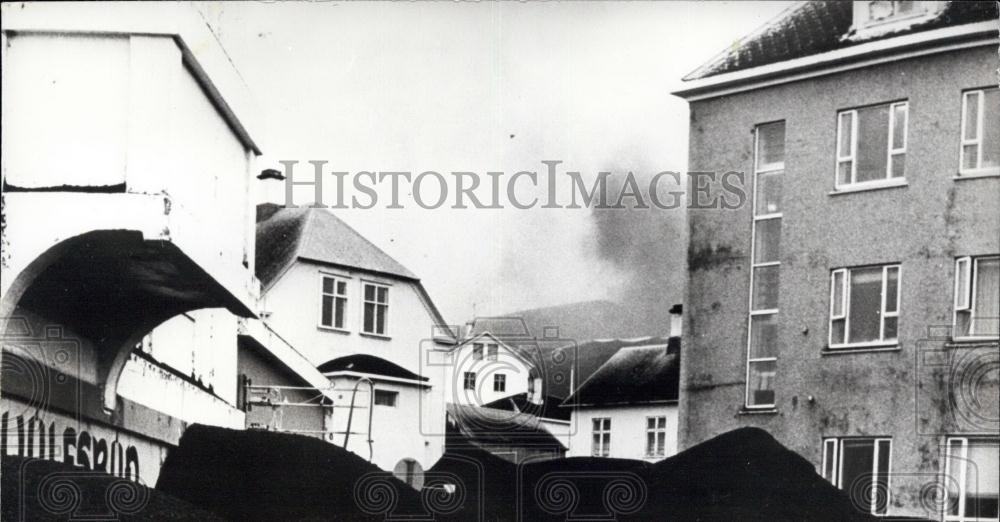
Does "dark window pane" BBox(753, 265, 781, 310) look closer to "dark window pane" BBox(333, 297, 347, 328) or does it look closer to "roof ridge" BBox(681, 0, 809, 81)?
"roof ridge" BBox(681, 0, 809, 81)

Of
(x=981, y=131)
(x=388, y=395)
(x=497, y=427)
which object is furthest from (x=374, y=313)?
(x=981, y=131)

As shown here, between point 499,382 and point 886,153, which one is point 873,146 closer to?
point 886,153

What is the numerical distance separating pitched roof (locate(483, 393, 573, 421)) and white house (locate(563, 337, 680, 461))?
0.05m

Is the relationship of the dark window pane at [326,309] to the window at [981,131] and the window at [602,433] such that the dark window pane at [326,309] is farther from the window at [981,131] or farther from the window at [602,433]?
the window at [981,131]

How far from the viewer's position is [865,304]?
21.0 ft

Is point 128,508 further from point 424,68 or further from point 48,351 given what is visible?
point 424,68

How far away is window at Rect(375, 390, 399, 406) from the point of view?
623 centimetres

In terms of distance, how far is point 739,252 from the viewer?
6.46 m

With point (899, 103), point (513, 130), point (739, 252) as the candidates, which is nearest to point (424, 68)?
point (513, 130)

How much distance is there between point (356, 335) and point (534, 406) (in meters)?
0.79

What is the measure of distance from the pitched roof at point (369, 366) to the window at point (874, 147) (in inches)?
79.5

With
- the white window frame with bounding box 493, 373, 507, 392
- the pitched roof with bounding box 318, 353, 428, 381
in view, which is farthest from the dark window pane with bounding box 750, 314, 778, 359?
the pitched roof with bounding box 318, 353, 428, 381

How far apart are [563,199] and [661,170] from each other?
1.51ft

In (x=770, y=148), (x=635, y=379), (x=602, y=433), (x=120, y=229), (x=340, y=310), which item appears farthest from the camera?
(x=770, y=148)
